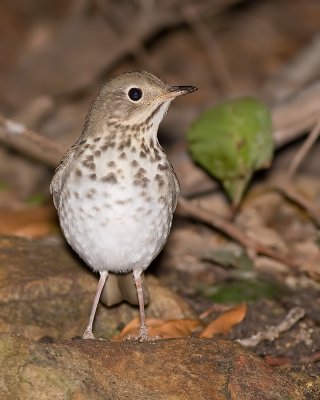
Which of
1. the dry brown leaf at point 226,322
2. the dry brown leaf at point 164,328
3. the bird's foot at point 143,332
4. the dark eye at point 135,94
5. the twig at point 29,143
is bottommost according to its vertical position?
the dry brown leaf at point 226,322

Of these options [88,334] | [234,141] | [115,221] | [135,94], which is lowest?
[88,334]

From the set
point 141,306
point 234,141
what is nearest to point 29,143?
point 234,141

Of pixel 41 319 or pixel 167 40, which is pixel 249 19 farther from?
pixel 41 319

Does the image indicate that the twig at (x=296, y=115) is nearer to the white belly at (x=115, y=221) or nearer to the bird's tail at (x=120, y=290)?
the bird's tail at (x=120, y=290)

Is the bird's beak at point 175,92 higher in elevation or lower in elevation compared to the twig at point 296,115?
higher

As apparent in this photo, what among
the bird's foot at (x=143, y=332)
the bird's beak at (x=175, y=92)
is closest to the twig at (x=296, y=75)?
the bird's beak at (x=175, y=92)

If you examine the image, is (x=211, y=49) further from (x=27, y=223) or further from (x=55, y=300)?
(x=55, y=300)

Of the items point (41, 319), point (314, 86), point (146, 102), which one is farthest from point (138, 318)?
point (314, 86)
